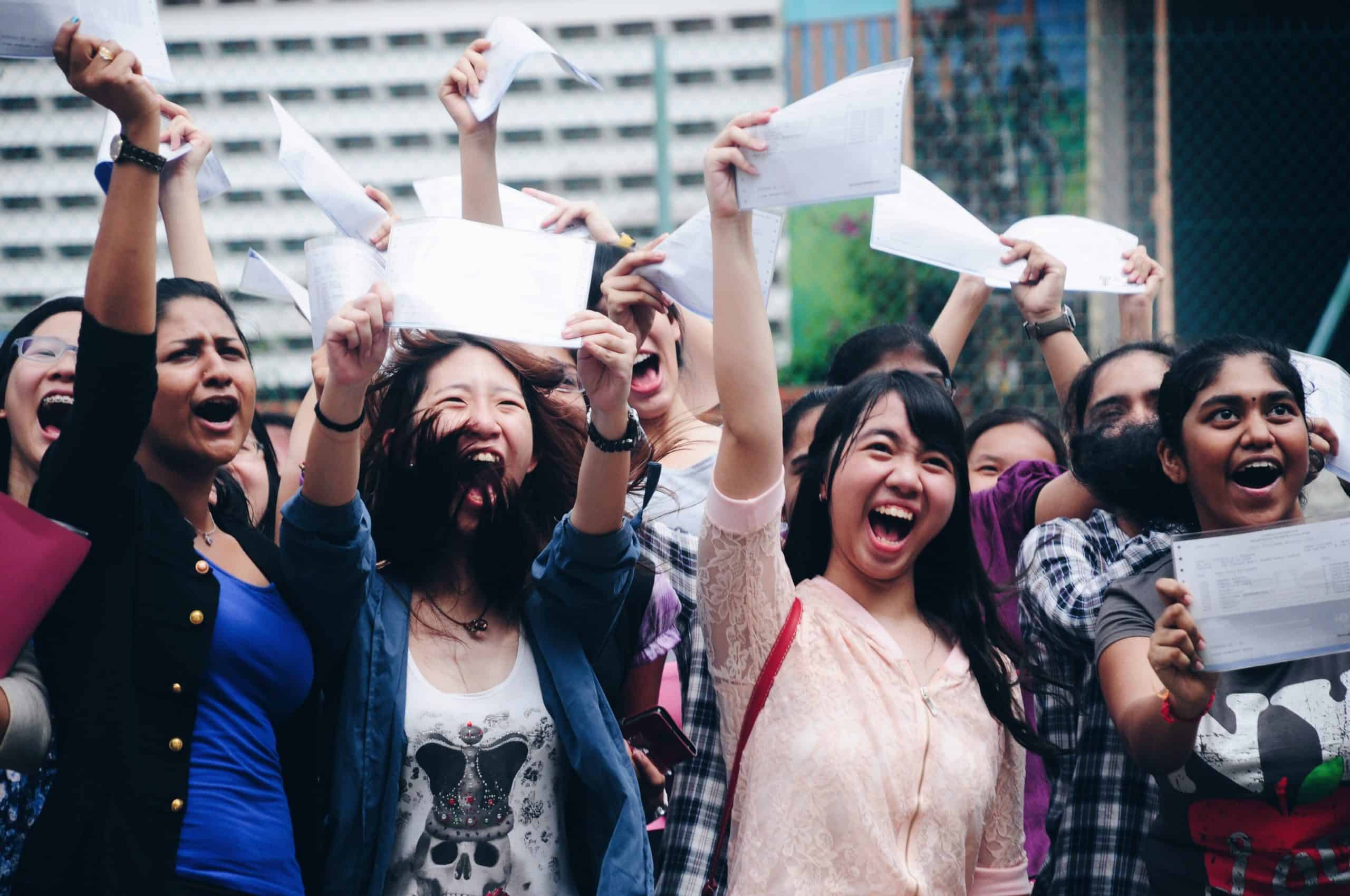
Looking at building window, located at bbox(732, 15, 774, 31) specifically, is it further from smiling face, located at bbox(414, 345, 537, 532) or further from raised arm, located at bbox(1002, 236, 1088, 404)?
smiling face, located at bbox(414, 345, 537, 532)

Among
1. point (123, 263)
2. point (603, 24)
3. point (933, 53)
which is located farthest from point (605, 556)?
point (603, 24)

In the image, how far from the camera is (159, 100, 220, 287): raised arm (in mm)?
2686

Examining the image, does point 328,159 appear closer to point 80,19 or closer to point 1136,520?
point 80,19

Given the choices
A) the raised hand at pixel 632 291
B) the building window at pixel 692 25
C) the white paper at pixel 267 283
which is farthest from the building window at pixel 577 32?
the raised hand at pixel 632 291

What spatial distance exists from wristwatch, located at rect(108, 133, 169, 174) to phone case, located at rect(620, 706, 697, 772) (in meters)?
1.04

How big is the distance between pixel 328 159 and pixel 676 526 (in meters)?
0.99

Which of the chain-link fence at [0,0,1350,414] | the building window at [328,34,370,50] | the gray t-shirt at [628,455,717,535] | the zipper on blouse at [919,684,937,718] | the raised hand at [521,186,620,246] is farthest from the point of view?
the building window at [328,34,370,50]

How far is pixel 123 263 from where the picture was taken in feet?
6.05

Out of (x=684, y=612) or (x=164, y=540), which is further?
(x=684, y=612)

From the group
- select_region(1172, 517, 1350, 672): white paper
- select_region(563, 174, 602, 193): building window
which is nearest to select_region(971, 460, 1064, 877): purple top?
select_region(1172, 517, 1350, 672): white paper

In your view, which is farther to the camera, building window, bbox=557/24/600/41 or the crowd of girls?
building window, bbox=557/24/600/41

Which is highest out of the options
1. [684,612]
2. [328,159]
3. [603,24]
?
[603,24]

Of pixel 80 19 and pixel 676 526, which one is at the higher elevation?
pixel 80 19

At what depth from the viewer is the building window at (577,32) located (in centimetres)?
2675
